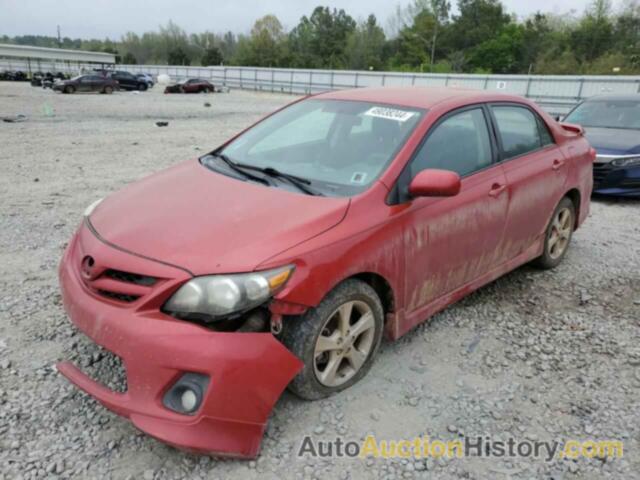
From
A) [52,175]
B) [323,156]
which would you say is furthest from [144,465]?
[52,175]

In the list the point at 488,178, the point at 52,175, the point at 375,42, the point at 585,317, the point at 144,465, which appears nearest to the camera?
the point at 144,465

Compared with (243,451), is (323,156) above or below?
above

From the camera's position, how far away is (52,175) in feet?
27.1

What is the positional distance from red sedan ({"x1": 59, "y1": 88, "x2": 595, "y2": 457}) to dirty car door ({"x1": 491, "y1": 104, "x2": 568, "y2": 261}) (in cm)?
2

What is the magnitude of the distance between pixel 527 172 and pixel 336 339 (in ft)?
7.28

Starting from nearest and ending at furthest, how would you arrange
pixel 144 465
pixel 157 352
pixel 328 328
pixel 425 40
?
1. pixel 157 352
2. pixel 144 465
3. pixel 328 328
4. pixel 425 40

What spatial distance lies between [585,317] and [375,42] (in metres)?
80.5

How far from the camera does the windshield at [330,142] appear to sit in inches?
121

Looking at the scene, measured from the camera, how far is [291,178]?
3.11 m

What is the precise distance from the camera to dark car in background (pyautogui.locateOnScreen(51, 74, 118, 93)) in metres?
32.3

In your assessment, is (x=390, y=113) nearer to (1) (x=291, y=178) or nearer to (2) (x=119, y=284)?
(1) (x=291, y=178)

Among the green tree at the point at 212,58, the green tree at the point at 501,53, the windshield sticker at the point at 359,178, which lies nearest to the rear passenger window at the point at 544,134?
the windshield sticker at the point at 359,178

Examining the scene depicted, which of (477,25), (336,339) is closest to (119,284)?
(336,339)

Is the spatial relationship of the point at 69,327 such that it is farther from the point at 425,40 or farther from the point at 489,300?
the point at 425,40
